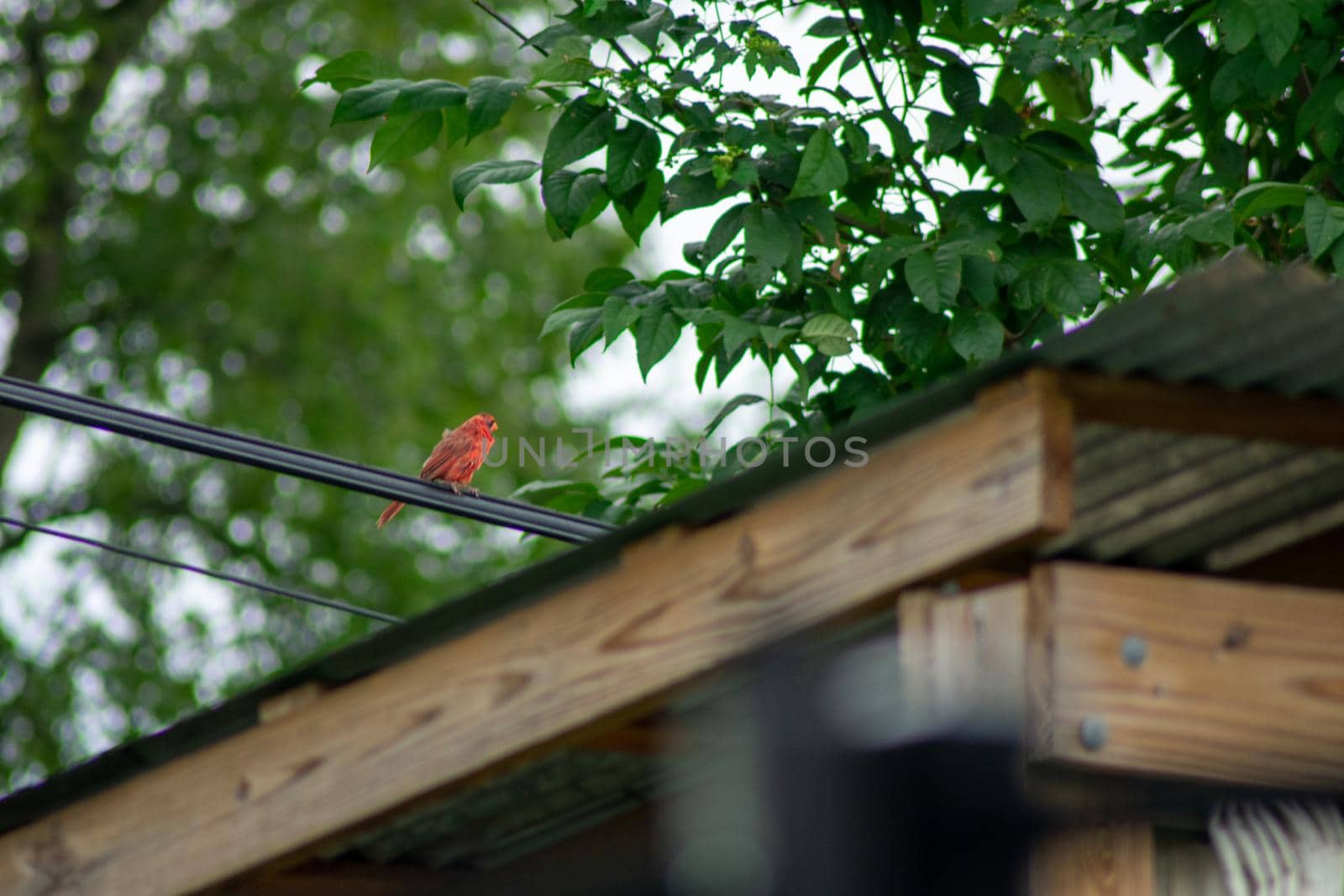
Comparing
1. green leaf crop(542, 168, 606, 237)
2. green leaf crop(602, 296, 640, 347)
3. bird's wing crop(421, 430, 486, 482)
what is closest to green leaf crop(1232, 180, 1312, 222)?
green leaf crop(602, 296, 640, 347)

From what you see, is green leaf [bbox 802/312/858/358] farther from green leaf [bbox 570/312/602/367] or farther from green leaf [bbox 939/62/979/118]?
green leaf [bbox 939/62/979/118]

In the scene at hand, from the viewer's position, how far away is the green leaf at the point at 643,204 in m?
4.77

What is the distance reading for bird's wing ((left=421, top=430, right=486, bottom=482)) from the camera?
6.11 meters

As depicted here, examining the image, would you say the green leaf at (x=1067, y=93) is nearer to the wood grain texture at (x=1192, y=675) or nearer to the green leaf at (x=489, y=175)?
the green leaf at (x=489, y=175)

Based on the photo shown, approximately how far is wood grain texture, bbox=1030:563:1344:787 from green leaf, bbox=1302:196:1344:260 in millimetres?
1614

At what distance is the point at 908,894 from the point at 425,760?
97 centimetres

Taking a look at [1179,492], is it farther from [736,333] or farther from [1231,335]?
[736,333]

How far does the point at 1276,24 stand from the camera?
14.2 feet

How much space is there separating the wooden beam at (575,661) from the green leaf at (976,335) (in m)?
1.65

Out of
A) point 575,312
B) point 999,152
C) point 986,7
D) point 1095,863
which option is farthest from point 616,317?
point 1095,863

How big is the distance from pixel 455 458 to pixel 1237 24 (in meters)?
2.87

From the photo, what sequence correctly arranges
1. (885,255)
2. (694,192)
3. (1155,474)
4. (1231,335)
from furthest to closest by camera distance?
(694,192), (885,255), (1155,474), (1231,335)

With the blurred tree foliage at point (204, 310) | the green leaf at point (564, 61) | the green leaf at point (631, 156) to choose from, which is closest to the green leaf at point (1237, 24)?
the green leaf at point (631, 156)

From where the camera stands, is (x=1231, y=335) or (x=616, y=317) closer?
(x=1231, y=335)
